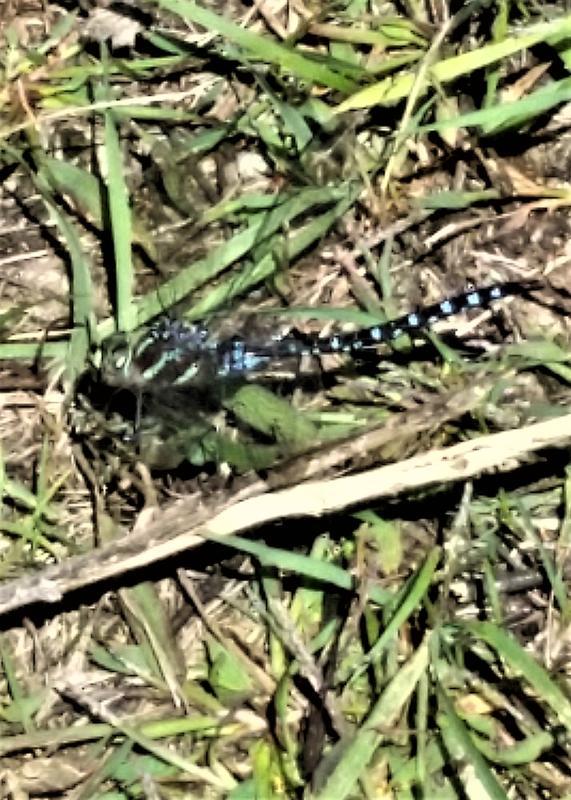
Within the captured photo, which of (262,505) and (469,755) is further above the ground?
(262,505)

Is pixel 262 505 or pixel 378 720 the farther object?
pixel 378 720

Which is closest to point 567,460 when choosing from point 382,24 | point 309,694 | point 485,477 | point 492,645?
point 485,477

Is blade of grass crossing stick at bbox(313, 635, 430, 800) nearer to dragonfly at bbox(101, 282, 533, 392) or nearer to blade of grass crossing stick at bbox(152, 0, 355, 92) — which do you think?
dragonfly at bbox(101, 282, 533, 392)

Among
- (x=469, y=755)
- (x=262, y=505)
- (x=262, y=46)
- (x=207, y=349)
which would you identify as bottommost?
(x=469, y=755)

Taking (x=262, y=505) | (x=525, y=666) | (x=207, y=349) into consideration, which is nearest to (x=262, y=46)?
(x=207, y=349)

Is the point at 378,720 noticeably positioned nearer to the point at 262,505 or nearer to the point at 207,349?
the point at 262,505

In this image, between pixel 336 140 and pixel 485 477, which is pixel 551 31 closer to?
pixel 336 140

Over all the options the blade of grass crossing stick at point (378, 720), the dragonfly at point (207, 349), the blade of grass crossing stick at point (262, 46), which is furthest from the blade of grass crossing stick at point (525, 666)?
the blade of grass crossing stick at point (262, 46)

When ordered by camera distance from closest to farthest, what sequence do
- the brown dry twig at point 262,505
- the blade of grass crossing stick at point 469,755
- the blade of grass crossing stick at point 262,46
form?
the brown dry twig at point 262,505, the blade of grass crossing stick at point 469,755, the blade of grass crossing stick at point 262,46

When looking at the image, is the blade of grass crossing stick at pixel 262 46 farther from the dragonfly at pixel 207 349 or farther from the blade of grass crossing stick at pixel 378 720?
the blade of grass crossing stick at pixel 378 720
